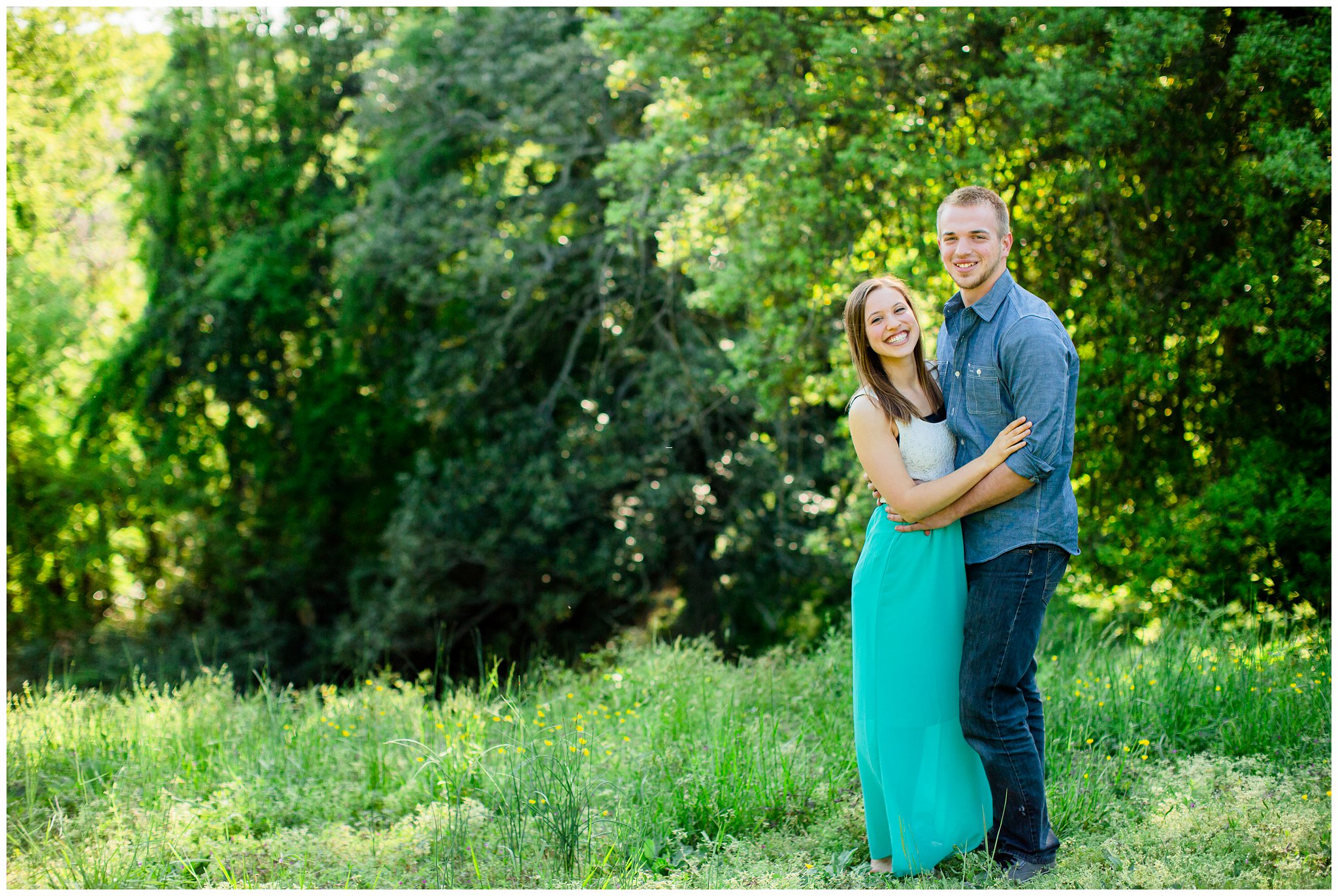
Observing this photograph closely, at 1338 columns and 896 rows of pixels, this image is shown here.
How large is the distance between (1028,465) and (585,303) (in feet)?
29.9

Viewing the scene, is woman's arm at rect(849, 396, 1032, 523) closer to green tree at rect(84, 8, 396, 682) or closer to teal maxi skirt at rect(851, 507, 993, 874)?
teal maxi skirt at rect(851, 507, 993, 874)

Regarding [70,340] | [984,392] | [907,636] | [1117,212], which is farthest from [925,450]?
[70,340]

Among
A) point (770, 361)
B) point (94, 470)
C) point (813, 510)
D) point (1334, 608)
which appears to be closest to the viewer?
point (1334, 608)

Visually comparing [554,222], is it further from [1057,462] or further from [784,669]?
[1057,462]

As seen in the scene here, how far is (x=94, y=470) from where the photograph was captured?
52.1ft

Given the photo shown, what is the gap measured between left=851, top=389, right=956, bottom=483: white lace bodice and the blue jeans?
31 centimetres

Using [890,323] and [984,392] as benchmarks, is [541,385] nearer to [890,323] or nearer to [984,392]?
[890,323]

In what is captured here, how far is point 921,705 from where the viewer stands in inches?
123

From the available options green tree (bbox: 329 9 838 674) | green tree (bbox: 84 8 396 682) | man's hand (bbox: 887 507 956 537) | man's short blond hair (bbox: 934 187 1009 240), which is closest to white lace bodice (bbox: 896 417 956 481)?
man's hand (bbox: 887 507 956 537)

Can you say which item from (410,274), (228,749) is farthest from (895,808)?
(410,274)

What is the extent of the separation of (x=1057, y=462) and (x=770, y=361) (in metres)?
5.13

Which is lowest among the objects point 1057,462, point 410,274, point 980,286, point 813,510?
point 813,510

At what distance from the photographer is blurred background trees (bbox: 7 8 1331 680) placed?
6629mm

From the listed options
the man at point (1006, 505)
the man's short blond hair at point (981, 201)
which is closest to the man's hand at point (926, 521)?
the man at point (1006, 505)
